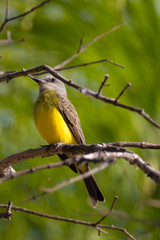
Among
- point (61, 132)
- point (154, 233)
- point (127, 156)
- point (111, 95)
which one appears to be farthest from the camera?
point (154, 233)

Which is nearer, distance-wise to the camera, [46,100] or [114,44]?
[46,100]

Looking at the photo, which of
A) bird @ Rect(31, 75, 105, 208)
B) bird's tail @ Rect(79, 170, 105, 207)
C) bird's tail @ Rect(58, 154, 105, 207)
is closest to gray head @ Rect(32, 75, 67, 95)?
bird @ Rect(31, 75, 105, 208)

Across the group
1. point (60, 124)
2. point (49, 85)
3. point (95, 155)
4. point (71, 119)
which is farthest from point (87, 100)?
point (95, 155)

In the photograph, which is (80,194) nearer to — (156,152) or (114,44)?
(156,152)

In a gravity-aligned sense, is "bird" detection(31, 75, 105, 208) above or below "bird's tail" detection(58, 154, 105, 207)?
above

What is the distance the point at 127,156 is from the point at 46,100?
7.12 feet

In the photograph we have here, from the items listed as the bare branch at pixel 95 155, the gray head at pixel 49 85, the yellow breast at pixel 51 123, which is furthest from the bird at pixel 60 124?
the bare branch at pixel 95 155

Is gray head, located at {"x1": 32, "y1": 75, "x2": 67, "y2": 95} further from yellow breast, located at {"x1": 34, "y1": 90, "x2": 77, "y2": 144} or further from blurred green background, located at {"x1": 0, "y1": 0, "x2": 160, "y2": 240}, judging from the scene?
yellow breast, located at {"x1": 34, "y1": 90, "x2": 77, "y2": 144}

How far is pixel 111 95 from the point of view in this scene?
440 centimetres

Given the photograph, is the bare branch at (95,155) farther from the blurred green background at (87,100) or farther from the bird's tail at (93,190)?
the blurred green background at (87,100)

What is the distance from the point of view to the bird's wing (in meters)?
4.16

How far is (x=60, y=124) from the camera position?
412cm

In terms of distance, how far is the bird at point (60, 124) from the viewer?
401 centimetres

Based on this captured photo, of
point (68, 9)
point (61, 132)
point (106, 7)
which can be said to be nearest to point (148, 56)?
point (106, 7)
